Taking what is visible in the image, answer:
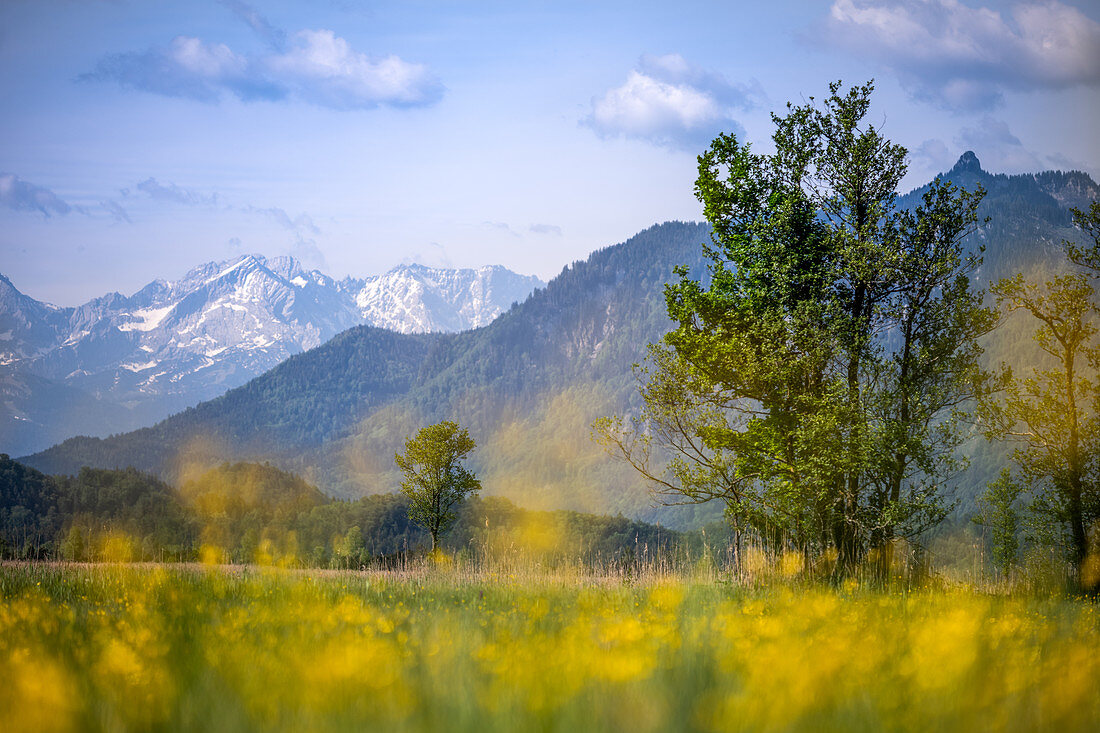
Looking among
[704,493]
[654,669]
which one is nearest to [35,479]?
[704,493]

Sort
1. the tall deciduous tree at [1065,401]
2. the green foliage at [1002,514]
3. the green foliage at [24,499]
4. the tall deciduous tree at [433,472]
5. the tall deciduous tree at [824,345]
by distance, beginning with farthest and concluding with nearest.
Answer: the green foliage at [24,499] → the tall deciduous tree at [433,472] → the green foliage at [1002,514] → the tall deciduous tree at [1065,401] → the tall deciduous tree at [824,345]

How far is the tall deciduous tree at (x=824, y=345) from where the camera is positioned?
2239 centimetres

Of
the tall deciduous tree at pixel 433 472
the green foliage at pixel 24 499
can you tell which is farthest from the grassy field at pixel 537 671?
the green foliage at pixel 24 499

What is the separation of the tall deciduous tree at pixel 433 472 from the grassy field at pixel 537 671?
49.0 m

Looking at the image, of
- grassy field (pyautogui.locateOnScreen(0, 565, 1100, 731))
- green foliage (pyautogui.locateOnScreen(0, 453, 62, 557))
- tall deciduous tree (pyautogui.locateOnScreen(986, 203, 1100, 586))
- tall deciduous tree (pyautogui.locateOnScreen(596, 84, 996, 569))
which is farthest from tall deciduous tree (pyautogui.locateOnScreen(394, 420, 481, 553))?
green foliage (pyautogui.locateOnScreen(0, 453, 62, 557))

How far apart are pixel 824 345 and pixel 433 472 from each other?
4169 cm

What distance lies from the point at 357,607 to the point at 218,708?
→ 165 inches

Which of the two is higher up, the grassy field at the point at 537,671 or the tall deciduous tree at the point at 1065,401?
the tall deciduous tree at the point at 1065,401

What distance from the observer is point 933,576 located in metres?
21.0

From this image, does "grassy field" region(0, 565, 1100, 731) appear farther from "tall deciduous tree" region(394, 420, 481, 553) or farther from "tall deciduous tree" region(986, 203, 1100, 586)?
"tall deciduous tree" region(394, 420, 481, 553)

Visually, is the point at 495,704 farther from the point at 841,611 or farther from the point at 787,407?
the point at 787,407

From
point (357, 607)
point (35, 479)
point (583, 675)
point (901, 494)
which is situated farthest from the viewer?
point (35, 479)

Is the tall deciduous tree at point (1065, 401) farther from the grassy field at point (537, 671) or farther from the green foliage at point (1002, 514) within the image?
the grassy field at point (537, 671)

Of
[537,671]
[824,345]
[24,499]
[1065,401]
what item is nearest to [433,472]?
[824,345]
